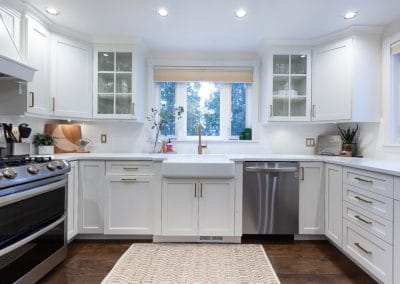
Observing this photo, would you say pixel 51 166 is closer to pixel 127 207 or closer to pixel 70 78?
pixel 127 207

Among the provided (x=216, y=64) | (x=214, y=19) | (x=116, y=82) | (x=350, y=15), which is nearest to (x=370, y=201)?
(x=350, y=15)

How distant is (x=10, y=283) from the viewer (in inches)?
65.6

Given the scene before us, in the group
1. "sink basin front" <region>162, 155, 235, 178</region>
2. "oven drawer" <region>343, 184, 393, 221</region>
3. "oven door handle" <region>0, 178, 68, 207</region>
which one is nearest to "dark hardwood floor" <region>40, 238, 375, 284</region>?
"oven drawer" <region>343, 184, 393, 221</region>

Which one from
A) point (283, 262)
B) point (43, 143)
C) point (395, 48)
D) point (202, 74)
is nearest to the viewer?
point (283, 262)

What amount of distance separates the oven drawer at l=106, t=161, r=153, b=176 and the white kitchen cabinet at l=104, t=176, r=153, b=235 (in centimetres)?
5

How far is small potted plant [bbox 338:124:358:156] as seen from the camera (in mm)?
3027

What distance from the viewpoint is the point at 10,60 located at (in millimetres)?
1904

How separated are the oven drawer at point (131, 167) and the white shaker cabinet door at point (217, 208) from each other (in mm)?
598

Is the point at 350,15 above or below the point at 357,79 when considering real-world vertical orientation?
above

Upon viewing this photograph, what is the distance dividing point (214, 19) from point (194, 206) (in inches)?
72.8

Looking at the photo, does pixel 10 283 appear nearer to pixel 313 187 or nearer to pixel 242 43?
pixel 313 187

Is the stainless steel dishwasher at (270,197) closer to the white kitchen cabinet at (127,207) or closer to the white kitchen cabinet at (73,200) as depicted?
the white kitchen cabinet at (127,207)

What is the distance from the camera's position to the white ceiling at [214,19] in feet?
7.67

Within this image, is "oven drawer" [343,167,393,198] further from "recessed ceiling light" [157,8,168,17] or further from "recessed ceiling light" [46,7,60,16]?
"recessed ceiling light" [46,7,60,16]
